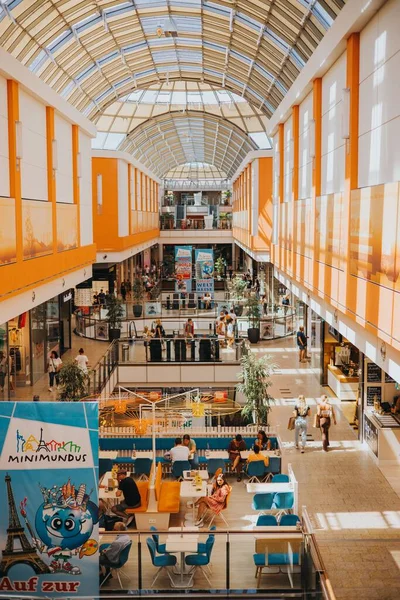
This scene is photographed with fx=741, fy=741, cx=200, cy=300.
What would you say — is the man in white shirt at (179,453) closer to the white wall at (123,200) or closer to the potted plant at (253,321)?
the potted plant at (253,321)

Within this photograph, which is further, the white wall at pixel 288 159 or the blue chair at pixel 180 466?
the white wall at pixel 288 159

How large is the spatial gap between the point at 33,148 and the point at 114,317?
48.9 ft

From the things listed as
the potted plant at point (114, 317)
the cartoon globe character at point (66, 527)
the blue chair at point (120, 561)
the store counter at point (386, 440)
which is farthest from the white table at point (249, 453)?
the potted plant at point (114, 317)

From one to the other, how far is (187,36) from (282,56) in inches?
311

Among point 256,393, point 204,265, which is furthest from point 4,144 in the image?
point 204,265

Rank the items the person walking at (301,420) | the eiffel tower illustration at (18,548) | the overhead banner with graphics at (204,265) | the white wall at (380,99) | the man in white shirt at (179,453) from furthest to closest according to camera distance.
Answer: the overhead banner with graphics at (204,265) → the person walking at (301,420) → the man in white shirt at (179,453) → the white wall at (380,99) → the eiffel tower illustration at (18,548)

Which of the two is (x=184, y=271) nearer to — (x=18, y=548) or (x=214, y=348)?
(x=214, y=348)

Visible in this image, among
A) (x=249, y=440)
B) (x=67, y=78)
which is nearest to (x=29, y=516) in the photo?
(x=249, y=440)

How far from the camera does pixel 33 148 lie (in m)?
17.9

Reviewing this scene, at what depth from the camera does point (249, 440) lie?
1791 cm

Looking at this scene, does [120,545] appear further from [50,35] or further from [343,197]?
[50,35]

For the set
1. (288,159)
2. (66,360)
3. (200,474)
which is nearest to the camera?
(200,474)

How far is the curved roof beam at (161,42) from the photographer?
2370 centimetres

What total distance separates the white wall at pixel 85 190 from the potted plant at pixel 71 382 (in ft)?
19.4
